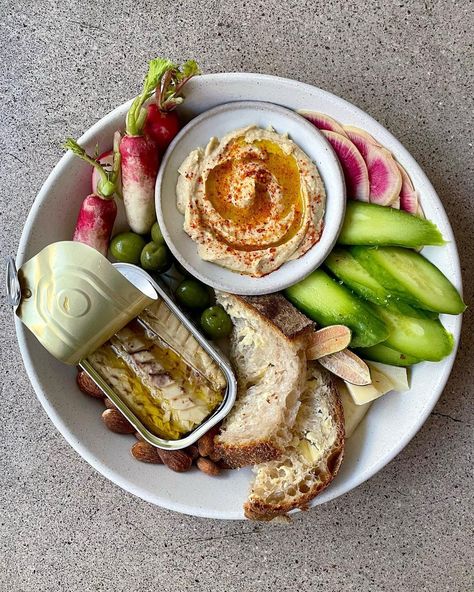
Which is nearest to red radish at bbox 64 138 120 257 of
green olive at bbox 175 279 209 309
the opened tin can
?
the opened tin can

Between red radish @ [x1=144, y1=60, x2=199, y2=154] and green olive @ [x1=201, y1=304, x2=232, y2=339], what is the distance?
430mm

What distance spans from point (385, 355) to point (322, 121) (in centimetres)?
63

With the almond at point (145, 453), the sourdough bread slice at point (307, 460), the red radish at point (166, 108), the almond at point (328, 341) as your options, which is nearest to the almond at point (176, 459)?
the almond at point (145, 453)

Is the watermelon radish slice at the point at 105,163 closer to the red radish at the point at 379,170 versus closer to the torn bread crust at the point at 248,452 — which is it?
the red radish at the point at 379,170

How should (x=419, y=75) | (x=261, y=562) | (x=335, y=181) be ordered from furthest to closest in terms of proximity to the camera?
(x=261, y=562) → (x=419, y=75) → (x=335, y=181)

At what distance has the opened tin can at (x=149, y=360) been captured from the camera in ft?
5.06

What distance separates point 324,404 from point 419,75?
0.92m

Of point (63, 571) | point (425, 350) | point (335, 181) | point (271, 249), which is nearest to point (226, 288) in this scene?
point (271, 249)

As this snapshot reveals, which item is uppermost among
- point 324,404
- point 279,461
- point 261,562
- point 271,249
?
point 271,249

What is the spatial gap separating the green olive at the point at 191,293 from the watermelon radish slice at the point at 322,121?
51cm

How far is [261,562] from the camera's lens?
1870 mm

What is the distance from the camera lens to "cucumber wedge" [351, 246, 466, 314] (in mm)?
1570

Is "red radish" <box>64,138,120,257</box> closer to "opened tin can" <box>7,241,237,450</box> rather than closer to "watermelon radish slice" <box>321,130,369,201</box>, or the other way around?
"opened tin can" <box>7,241,237,450</box>

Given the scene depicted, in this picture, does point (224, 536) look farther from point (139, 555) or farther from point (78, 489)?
point (78, 489)
